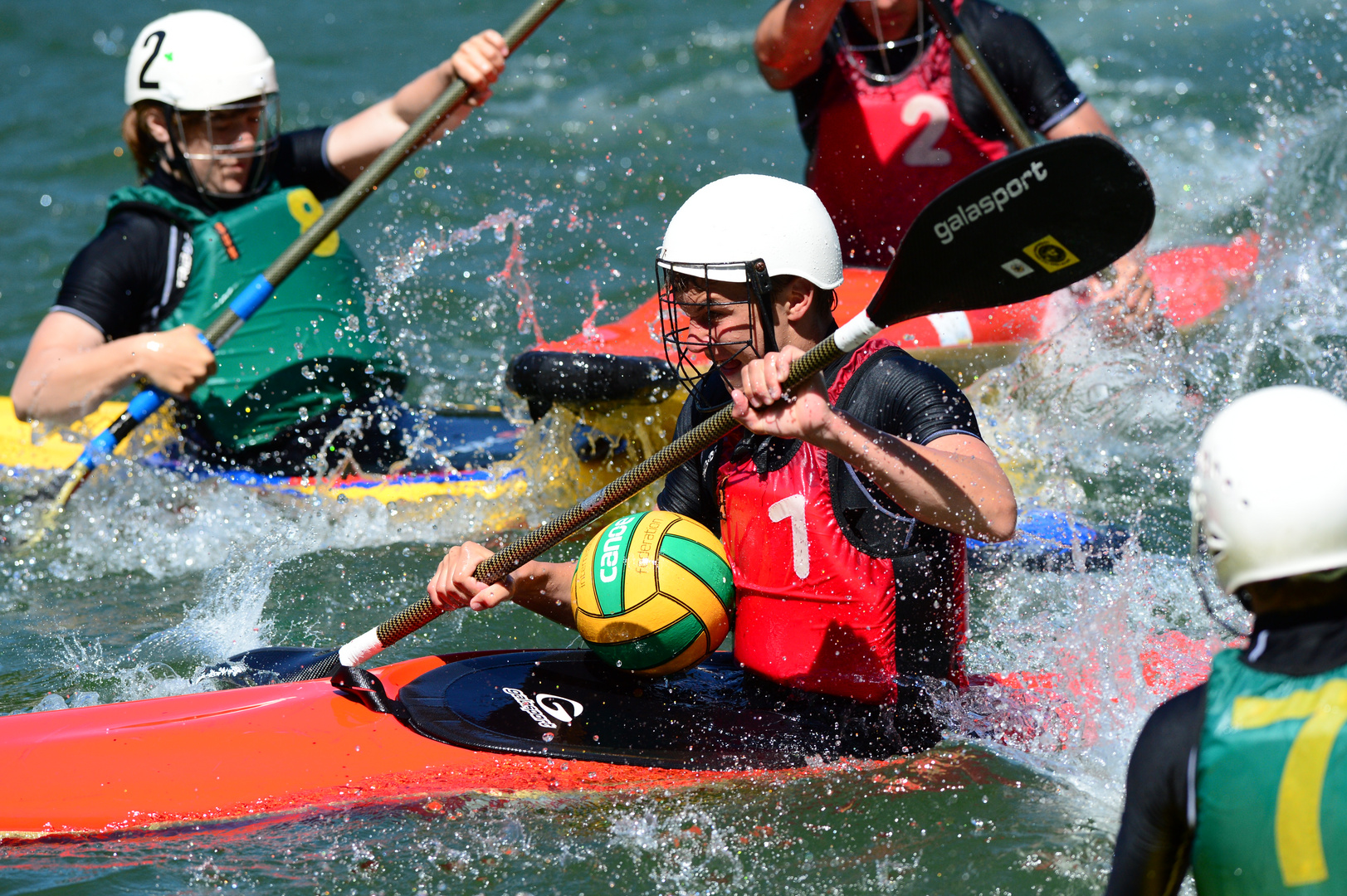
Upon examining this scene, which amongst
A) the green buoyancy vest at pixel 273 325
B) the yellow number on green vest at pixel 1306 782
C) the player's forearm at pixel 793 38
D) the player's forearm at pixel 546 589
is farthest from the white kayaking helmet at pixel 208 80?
the yellow number on green vest at pixel 1306 782

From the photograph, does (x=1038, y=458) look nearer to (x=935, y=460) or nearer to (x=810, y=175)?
(x=810, y=175)

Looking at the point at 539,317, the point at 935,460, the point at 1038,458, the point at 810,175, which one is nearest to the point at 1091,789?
the point at 935,460

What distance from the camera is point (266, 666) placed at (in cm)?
361

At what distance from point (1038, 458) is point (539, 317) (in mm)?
3213

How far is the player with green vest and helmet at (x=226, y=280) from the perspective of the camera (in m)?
4.64

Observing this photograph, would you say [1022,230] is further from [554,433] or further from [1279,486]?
[554,433]

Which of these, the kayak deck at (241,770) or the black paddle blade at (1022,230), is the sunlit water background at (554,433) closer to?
the kayak deck at (241,770)

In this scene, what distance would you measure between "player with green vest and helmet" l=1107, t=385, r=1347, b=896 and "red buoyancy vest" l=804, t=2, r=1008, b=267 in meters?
3.56

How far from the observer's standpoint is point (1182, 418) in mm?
5191

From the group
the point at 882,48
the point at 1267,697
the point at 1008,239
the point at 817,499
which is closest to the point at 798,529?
the point at 817,499

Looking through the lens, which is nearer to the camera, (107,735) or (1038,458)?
(107,735)

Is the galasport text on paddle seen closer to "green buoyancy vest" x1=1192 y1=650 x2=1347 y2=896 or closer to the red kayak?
the red kayak

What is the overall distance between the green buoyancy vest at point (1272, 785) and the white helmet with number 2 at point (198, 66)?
164 inches

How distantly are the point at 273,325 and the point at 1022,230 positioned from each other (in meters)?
3.28
